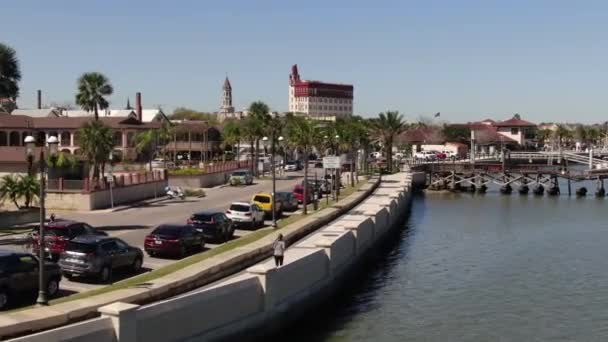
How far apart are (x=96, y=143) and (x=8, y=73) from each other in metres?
14.4

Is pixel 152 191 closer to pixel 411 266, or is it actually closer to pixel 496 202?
pixel 411 266

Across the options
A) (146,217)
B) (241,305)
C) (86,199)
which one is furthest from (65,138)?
(241,305)

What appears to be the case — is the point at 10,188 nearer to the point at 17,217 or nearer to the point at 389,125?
the point at 17,217

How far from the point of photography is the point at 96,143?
54000 millimetres

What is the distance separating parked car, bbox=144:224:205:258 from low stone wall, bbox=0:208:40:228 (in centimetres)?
1427

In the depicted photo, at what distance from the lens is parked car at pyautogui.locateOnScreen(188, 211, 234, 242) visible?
3740 cm

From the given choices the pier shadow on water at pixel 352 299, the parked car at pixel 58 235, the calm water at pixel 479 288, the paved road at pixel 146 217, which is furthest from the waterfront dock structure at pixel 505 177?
the parked car at pixel 58 235

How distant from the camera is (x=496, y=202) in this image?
282ft

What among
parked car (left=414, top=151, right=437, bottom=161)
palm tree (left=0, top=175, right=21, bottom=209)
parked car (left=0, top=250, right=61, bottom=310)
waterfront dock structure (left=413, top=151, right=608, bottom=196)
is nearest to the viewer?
parked car (left=0, top=250, right=61, bottom=310)

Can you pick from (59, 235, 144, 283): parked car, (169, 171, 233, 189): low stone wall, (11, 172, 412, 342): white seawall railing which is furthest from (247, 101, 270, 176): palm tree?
(59, 235, 144, 283): parked car

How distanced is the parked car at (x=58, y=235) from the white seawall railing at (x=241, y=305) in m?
7.03

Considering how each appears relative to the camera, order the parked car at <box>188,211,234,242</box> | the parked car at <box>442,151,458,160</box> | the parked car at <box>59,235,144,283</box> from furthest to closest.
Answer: the parked car at <box>442,151,458,160</box>
the parked car at <box>188,211,234,242</box>
the parked car at <box>59,235,144,283</box>

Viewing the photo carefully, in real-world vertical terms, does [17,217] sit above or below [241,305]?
above

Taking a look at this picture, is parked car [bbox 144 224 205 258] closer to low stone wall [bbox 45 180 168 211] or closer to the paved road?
the paved road
